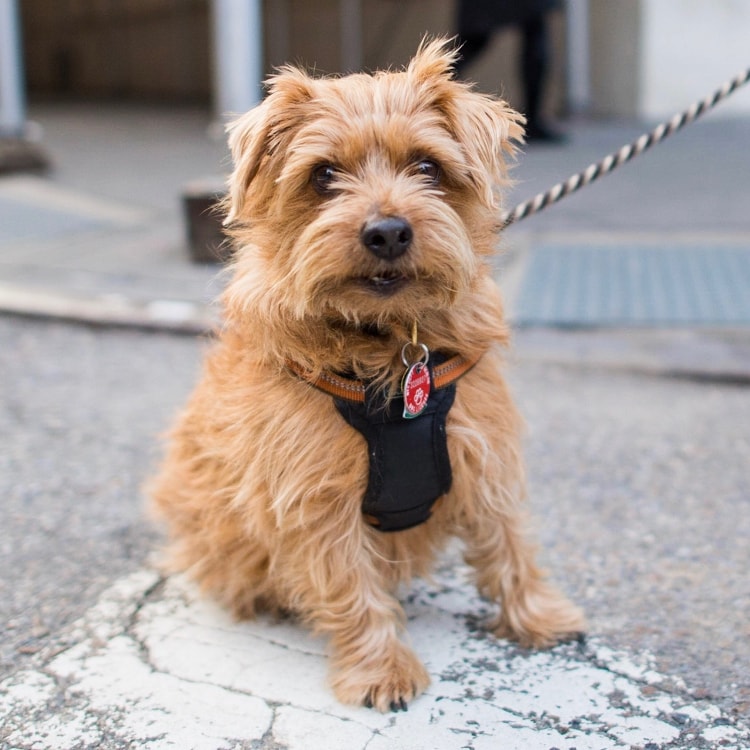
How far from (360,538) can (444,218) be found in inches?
32.6

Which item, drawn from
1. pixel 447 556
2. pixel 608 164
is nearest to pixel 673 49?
pixel 608 164

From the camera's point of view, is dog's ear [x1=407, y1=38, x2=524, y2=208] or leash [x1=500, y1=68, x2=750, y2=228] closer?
dog's ear [x1=407, y1=38, x2=524, y2=208]

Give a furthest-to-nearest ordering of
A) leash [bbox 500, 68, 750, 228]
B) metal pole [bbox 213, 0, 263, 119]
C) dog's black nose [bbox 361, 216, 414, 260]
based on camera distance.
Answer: metal pole [bbox 213, 0, 263, 119] < leash [bbox 500, 68, 750, 228] < dog's black nose [bbox 361, 216, 414, 260]

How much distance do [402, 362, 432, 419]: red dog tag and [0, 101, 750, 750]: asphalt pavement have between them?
73 cm

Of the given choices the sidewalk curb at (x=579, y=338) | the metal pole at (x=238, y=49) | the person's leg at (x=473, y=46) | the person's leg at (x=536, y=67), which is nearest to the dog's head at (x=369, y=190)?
the sidewalk curb at (x=579, y=338)

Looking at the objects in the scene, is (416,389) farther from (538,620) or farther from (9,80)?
Answer: (9,80)

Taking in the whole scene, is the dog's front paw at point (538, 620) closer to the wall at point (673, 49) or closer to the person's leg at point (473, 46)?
the person's leg at point (473, 46)

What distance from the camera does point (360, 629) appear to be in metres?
2.57

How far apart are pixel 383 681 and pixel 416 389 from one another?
74cm

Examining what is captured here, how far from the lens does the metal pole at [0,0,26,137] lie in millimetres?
9625

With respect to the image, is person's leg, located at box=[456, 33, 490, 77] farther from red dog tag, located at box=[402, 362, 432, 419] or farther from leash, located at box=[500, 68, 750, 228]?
red dog tag, located at box=[402, 362, 432, 419]

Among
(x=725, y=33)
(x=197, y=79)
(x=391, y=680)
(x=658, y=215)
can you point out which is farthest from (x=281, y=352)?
(x=197, y=79)

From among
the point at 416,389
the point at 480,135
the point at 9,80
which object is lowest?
the point at 416,389

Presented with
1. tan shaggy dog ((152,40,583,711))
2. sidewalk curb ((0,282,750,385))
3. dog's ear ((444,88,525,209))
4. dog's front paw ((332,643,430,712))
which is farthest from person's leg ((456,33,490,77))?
dog's front paw ((332,643,430,712))
